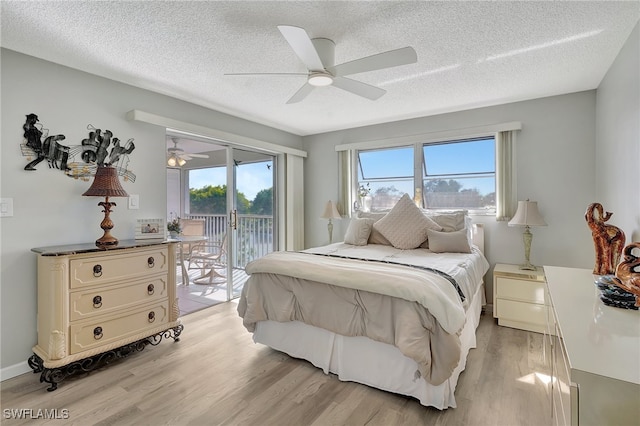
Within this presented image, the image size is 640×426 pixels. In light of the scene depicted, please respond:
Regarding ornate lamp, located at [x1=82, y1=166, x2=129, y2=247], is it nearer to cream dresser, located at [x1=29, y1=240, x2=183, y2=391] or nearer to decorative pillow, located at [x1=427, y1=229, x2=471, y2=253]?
cream dresser, located at [x1=29, y1=240, x2=183, y2=391]

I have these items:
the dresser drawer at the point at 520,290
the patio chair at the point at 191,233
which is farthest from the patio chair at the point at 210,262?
the dresser drawer at the point at 520,290

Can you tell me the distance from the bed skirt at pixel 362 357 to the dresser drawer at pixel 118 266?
107 centimetres

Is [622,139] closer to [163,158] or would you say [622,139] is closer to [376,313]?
[376,313]

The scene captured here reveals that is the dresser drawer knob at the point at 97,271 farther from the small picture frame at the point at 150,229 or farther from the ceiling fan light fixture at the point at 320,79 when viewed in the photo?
the ceiling fan light fixture at the point at 320,79

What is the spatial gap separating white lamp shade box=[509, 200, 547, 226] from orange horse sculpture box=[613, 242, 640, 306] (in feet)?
6.39

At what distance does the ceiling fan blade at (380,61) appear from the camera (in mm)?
1869

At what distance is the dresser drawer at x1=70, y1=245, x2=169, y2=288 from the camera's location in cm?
224

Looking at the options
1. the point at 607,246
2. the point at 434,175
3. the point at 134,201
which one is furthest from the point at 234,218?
the point at 607,246

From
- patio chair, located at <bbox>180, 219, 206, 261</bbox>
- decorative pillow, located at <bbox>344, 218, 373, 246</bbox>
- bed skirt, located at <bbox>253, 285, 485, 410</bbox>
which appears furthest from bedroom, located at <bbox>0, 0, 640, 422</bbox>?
bed skirt, located at <bbox>253, 285, 485, 410</bbox>

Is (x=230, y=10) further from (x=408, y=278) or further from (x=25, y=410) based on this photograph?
(x=25, y=410)

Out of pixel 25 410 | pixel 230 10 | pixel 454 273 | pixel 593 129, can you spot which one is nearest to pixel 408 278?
pixel 454 273

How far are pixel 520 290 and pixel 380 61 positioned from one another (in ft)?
8.66

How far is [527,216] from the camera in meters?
3.17

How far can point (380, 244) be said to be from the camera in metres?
3.63
